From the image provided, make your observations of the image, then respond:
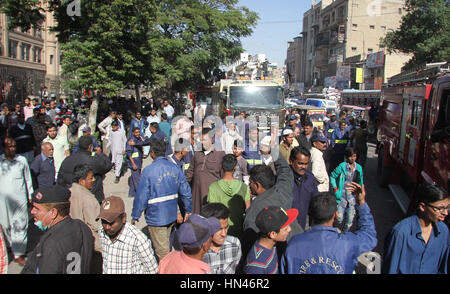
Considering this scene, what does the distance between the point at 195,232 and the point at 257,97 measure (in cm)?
1227

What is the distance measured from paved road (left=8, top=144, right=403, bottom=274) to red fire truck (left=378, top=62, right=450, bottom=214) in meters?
0.34

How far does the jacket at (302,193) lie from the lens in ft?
13.7

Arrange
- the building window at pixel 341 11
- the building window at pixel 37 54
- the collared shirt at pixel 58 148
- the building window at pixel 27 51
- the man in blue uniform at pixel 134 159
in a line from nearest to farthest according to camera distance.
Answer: the collared shirt at pixel 58 148
the man in blue uniform at pixel 134 159
the building window at pixel 27 51
the building window at pixel 37 54
the building window at pixel 341 11

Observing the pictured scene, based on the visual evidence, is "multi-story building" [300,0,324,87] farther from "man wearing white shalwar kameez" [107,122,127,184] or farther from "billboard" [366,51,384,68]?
"man wearing white shalwar kameez" [107,122,127,184]

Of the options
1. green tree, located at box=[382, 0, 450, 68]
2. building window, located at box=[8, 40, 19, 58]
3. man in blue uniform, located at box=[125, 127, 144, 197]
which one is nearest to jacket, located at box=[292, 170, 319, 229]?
man in blue uniform, located at box=[125, 127, 144, 197]

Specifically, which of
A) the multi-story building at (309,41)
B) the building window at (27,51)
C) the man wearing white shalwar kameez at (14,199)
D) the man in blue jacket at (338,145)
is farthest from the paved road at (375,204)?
the multi-story building at (309,41)

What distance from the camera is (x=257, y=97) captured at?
47.5ft

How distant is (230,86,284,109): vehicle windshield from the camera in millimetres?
14375

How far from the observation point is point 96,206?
13.2 ft

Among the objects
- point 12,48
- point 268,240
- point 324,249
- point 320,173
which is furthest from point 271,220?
point 12,48

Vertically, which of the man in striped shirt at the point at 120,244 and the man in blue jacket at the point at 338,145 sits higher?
the man in blue jacket at the point at 338,145

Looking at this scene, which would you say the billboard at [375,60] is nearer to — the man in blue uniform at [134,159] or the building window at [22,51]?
the man in blue uniform at [134,159]

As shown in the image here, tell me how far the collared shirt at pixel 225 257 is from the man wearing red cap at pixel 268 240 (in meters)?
0.29

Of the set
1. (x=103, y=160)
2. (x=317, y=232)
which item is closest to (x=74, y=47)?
(x=103, y=160)
